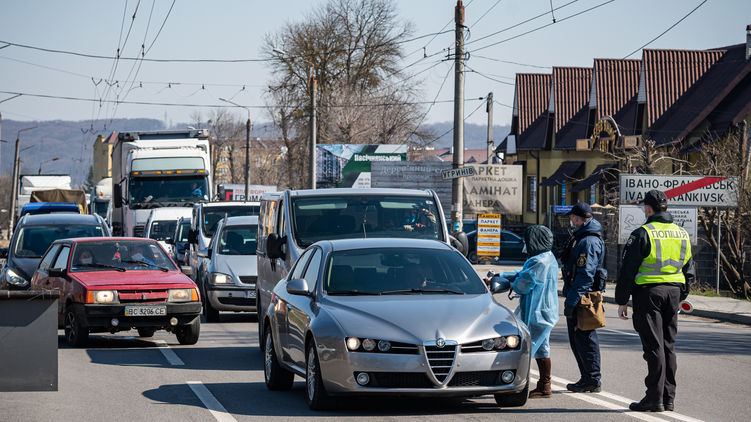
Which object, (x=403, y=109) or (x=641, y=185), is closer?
(x=641, y=185)

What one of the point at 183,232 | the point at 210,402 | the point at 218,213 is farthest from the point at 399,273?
the point at 183,232

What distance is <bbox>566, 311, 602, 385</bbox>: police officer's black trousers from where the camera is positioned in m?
9.82

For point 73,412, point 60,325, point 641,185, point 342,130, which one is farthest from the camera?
point 342,130

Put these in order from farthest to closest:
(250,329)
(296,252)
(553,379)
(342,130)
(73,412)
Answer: (342,130)
(250,329)
(296,252)
(553,379)
(73,412)

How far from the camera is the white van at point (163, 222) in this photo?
31.3 meters

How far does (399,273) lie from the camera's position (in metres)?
9.69

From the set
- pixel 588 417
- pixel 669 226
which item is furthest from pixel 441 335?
pixel 669 226

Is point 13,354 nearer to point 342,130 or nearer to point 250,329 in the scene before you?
point 250,329

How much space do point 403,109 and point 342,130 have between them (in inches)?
150

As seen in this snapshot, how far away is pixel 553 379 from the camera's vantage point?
37.3 ft

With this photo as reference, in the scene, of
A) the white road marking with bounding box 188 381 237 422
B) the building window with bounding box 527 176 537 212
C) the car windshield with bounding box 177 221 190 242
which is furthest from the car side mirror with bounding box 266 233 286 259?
the building window with bounding box 527 176 537 212

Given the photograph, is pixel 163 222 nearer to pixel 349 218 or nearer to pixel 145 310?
pixel 145 310

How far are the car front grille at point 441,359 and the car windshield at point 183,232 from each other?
70.0 feet

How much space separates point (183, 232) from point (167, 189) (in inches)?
164
